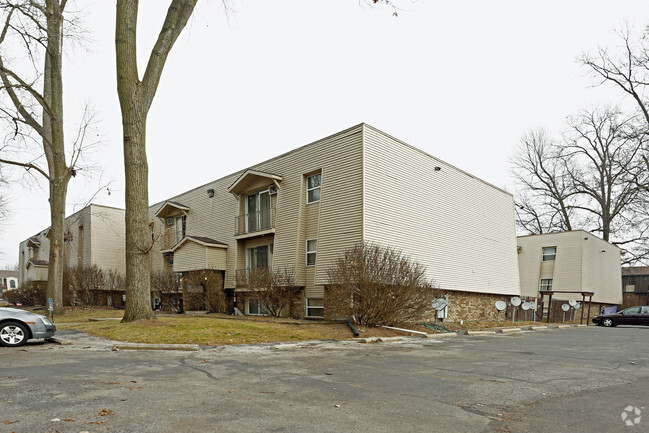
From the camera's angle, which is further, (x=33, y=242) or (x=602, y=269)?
(x=33, y=242)

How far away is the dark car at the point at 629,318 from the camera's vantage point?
26375 mm

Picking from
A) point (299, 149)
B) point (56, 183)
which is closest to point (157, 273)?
point (56, 183)

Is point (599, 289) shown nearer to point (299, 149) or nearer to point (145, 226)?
point (299, 149)

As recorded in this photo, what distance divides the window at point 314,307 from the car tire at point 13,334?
34.3 feet

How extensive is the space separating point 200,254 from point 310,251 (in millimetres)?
7187

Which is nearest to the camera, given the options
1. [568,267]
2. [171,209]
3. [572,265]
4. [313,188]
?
[313,188]

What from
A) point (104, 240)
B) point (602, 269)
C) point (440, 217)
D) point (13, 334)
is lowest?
point (13, 334)

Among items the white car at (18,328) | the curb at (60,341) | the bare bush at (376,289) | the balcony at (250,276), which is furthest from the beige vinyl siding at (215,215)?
the white car at (18,328)

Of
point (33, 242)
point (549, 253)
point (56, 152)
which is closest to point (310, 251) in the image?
point (56, 152)

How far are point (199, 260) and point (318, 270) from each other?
8184 mm

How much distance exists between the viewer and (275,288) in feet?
61.2

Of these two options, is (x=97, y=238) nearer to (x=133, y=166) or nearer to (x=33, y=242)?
(x=33, y=242)

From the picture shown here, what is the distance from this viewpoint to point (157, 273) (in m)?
28.6

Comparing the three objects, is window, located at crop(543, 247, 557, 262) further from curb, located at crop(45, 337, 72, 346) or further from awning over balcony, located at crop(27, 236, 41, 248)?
awning over balcony, located at crop(27, 236, 41, 248)
